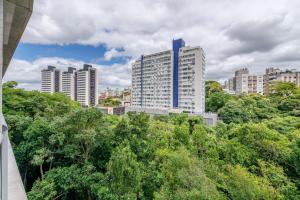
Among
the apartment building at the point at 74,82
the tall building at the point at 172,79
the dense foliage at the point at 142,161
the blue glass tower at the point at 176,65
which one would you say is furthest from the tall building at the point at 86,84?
the dense foliage at the point at 142,161

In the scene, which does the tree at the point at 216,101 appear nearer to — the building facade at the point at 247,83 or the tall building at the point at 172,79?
the tall building at the point at 172,79

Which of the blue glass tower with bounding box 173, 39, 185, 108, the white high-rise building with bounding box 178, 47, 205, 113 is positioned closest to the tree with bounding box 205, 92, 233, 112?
the white high-rise building with bounding box 178, 47, 205, 113

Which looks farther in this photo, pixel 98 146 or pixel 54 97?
pixel 54 97

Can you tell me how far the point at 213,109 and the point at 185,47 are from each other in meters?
10.9

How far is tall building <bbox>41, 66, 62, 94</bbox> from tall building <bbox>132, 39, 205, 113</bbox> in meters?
33.1

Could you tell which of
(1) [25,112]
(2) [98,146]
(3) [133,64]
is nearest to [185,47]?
(3) [133,64]

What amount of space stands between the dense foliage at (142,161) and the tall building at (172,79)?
19945 millimetres

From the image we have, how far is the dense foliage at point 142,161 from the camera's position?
A: 23.3ft

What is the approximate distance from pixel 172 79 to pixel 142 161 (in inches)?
1075

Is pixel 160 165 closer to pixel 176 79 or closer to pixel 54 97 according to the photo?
pixel 54 97

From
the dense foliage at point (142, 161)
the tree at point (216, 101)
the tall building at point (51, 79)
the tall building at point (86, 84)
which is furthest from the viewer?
the tall building at point (86, 84)

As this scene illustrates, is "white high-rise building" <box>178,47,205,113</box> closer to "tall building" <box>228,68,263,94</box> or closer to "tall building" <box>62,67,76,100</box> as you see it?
"tall building" <box>228,68,263,94</box>

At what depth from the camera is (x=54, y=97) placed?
24.0 meters

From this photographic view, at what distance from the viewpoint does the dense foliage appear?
7.11 metres
